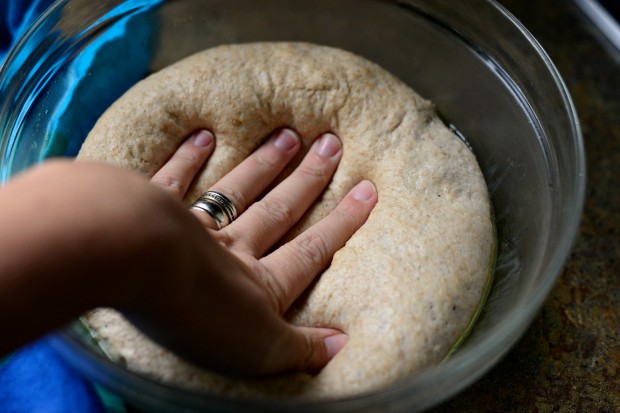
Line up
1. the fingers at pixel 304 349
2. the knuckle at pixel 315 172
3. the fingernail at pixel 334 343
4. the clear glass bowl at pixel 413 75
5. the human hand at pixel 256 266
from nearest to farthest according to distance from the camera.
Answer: the human hand at pixel 256 266
the fingers at pixel 304 349
the fingernail at pixel 334 343
the clear glass bowl at pixel 413 75
the knuckle at pixel 315 172

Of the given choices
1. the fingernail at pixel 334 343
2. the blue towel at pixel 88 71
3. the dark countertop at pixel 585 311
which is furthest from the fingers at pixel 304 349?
the blue towel at pixel 88 71

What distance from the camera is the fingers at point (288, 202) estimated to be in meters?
1.04

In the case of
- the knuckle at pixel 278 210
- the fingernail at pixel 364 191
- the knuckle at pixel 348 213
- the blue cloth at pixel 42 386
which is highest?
the fingernail at pixel 364 191

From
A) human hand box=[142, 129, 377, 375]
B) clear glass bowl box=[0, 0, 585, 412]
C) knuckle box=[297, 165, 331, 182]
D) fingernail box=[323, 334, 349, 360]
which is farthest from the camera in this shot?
knuckle box=[297, 165, 331, 182]

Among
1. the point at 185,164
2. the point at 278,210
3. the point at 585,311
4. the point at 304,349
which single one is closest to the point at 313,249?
the point at 278,210

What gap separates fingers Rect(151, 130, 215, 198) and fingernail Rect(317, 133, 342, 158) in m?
0.22

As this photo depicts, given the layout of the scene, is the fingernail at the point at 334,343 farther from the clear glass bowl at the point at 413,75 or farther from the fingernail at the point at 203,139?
the fingernail at the point at 203,139

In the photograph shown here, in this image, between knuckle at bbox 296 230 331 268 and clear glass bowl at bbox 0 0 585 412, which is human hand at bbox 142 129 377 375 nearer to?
knuckle at bbox 296 230 331 268

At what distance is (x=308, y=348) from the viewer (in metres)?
0.90

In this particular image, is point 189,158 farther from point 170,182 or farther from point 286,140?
point 286,140

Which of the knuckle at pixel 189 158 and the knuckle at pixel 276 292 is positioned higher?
the knuckle at pixel 276 292

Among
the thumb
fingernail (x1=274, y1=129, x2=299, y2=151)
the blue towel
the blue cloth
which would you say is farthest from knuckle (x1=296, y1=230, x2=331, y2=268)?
the blue towel

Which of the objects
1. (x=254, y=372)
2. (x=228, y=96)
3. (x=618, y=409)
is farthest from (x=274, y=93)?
(x=618, y=409)

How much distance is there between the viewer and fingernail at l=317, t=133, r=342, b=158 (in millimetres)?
1198
